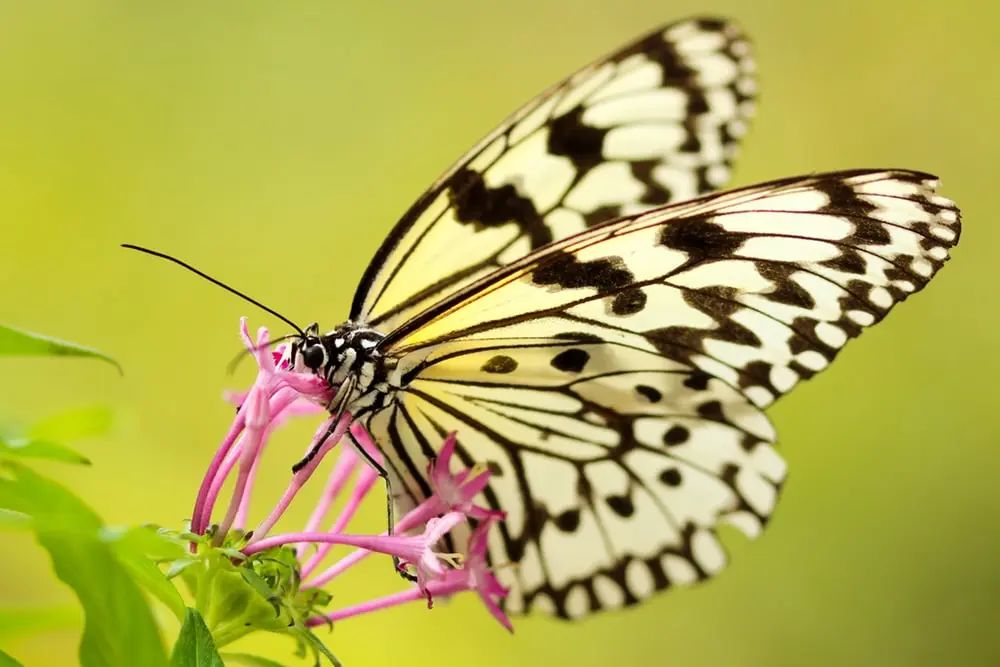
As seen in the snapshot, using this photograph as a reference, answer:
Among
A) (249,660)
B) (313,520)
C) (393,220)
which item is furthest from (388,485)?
(393,220)

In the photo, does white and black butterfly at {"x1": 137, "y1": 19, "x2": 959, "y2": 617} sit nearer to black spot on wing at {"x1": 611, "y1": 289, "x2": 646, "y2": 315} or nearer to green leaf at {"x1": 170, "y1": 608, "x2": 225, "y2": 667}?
black spot on wing at {"x1": 611, "y1": 289, "x2": 646, "y2": 315}

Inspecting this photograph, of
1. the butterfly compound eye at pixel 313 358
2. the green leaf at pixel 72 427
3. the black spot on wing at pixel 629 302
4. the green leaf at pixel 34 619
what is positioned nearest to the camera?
the green leaf at pixel 72 427

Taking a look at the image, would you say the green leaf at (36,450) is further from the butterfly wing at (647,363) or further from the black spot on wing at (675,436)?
the black spot on wing at (675,436)

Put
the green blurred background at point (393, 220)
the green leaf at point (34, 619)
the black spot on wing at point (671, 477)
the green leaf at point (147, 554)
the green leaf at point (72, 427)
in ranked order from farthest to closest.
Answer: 1. the green blurred background at point (393, 220)
2. the black spot on wing at point (671, 477)
3. the green leaf at point (34, 619)
4. the green leaf at point (72, 427)
5. the green leaf at point (147, 554)

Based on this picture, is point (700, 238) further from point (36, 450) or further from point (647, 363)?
point (36, 450)

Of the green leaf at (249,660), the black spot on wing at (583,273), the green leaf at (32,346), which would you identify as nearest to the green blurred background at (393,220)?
the black spot on wing at (583,273)
